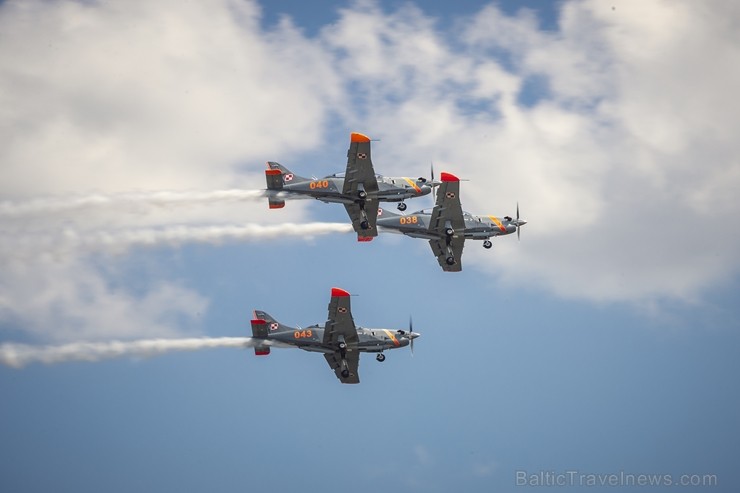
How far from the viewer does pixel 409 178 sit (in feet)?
349

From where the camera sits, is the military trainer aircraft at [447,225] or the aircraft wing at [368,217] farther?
the military trainer aircraft at [447,225]

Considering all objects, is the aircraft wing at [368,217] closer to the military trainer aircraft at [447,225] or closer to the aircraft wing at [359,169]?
the aircraft wing at [359,169]

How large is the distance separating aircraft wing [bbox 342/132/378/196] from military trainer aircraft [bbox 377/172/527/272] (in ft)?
20.2

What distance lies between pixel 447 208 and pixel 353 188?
8.67m

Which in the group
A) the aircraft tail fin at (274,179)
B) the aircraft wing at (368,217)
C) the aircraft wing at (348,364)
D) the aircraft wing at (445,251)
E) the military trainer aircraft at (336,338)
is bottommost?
the aircraft wing at (348,364)

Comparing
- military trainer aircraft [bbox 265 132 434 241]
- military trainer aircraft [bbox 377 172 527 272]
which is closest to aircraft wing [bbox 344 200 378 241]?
military trainer aircraft [bbox 265 132 434 241]

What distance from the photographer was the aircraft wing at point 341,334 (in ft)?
330

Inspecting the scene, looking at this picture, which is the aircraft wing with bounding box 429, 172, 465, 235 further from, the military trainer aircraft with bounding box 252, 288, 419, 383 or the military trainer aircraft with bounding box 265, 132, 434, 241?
the military trainer aircraft with bounding box 252, 288, 419, 383

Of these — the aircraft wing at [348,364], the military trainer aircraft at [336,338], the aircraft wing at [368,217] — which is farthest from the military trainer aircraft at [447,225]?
the aircraft wing at [348,364]

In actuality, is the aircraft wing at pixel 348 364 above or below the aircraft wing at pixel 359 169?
below

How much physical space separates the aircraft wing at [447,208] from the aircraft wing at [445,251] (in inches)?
37.6

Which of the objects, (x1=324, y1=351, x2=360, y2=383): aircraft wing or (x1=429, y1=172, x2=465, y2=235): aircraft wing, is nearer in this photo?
(x1=324, y1=351, x2=360, y2=383): aircraft wing

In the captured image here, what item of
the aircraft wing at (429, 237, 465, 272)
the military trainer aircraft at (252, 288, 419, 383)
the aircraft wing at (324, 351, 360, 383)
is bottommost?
the aircraft wing at (324, 351, 360, 383)

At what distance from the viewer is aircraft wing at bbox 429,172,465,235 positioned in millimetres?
105062
